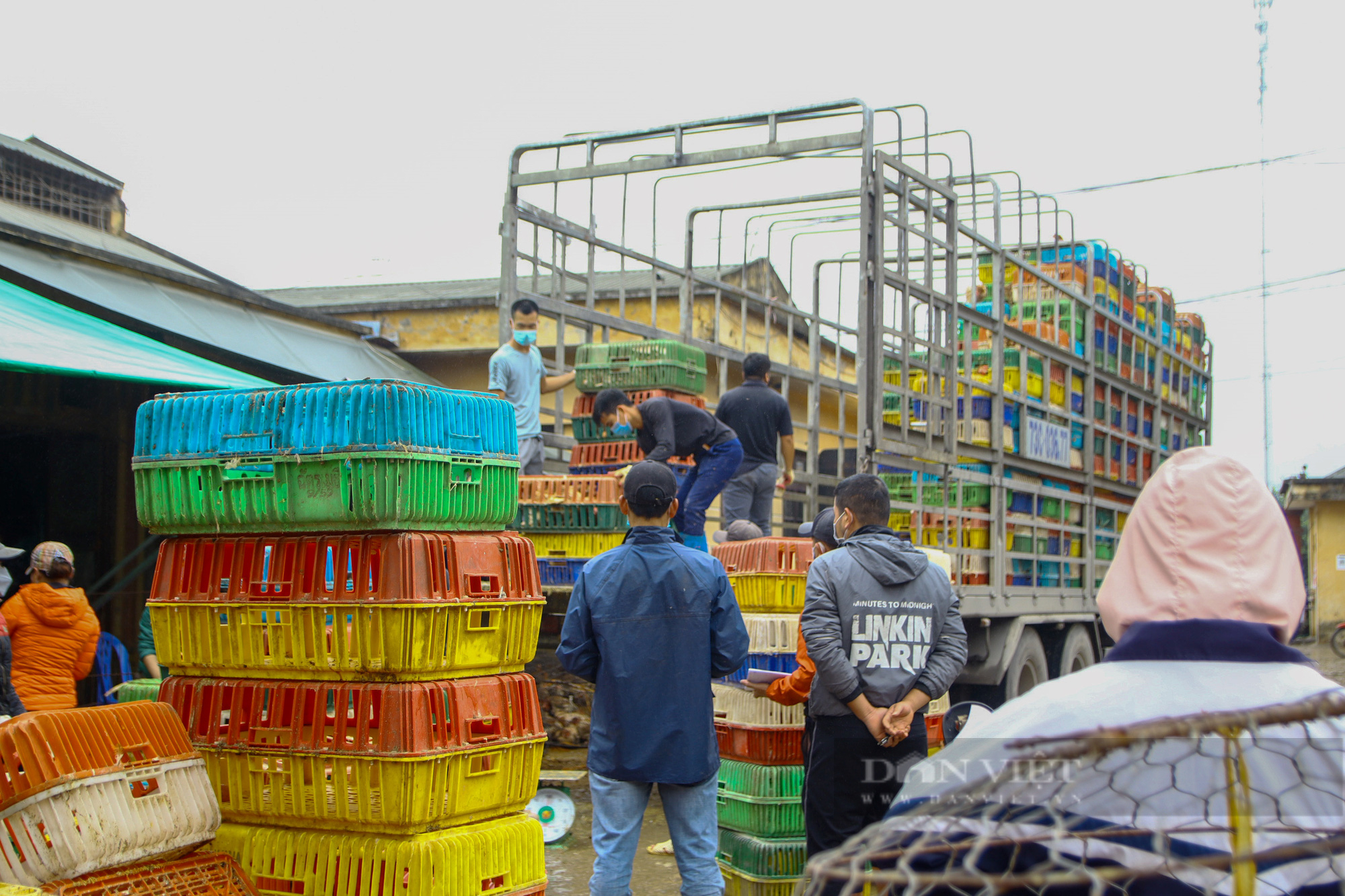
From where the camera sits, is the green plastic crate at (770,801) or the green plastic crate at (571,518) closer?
the green plastic crate at (770,801)

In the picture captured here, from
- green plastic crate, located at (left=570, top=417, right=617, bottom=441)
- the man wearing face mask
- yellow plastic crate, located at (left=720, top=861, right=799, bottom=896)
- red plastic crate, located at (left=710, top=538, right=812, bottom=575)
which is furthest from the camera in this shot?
green plastic crate, located at (left=570, top=417, right=617, bottom=441)

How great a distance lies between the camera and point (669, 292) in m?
15.6

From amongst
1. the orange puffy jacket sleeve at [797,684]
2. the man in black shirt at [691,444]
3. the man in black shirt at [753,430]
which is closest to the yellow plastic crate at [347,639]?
the orange puffy jacket sleeve at [797,684]

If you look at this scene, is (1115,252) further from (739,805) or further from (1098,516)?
(739,805)

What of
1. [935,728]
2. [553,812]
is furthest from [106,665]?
[935,728]

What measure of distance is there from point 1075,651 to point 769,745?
5711 millimetres

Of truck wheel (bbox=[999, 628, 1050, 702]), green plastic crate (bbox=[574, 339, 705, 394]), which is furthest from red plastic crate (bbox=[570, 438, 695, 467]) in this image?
truck wheel (bbox=[999, 628, 1050, 702])

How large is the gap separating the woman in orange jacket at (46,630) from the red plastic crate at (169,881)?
300 cm

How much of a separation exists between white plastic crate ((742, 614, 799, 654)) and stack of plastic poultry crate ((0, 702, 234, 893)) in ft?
8.90

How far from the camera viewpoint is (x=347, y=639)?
3.94 meters

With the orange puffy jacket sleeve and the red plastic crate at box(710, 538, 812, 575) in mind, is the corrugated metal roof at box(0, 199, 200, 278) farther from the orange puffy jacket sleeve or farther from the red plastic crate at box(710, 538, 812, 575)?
the orange puffy jacket sleeve

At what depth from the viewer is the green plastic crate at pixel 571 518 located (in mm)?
7262

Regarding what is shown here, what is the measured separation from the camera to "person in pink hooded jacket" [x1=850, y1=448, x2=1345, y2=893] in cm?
162

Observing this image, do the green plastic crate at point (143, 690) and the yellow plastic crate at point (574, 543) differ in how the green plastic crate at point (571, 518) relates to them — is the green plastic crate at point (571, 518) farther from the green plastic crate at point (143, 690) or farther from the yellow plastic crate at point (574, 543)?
the green plastic crate at point (143, 690)
